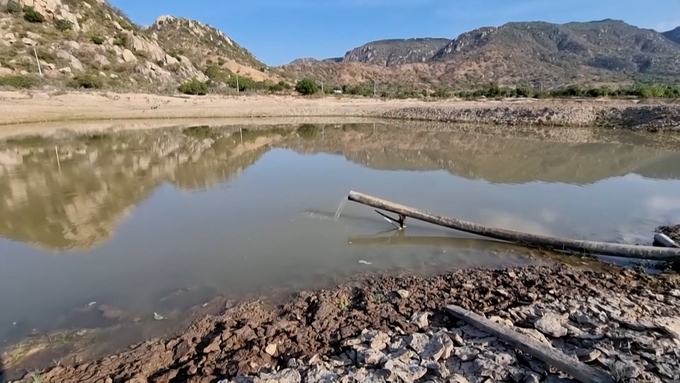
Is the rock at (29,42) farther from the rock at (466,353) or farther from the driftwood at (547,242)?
the rock at (466,353)

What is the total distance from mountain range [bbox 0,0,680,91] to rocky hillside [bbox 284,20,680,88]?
27 cm

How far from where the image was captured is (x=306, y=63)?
102562 mm

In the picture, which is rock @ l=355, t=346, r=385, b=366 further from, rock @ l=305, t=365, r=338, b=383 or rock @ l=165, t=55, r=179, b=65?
rock @ l=165, t=55, r=179, b=65

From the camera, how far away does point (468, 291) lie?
5074 millimetres

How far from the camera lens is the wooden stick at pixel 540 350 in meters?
2.90

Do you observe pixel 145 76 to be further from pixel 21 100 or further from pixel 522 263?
pixel 522 263

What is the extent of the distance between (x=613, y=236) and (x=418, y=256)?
4133 mm

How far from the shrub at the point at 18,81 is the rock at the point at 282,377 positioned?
36.3 m

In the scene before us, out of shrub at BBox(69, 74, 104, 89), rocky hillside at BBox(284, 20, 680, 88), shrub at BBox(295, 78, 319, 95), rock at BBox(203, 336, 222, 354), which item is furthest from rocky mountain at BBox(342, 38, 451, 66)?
rock at BBox(203, 336, 222, 354)

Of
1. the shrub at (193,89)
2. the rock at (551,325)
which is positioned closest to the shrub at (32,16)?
the shrub at (193,89)

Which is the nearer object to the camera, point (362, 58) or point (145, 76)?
point (145, 76)

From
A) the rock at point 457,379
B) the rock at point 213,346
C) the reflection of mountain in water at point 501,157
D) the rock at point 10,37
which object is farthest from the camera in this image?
the rock at point 10,37

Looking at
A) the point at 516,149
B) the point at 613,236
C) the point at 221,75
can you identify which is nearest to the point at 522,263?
the point at 613,236

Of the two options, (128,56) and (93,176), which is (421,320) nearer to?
(93,176)
